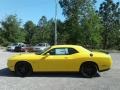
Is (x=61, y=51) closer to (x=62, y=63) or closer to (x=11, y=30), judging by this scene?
(x=62, y=63)

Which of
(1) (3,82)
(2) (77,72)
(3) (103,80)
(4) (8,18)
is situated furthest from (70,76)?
(4) (8,18)

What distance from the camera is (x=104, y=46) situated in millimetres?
59438

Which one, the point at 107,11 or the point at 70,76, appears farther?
the point at 107,11

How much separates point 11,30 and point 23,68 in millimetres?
54727

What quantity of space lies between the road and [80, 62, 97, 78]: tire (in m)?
0.27

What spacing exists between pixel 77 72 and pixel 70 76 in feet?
1.95

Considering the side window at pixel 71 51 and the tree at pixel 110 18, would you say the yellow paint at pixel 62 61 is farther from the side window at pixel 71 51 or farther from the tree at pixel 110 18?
the tree at pixel 110 18

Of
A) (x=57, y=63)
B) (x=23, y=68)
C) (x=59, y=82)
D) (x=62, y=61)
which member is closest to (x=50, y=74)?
(x=57, y=63)

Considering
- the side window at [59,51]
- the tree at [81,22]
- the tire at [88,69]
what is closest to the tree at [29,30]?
the tree at [81,22]

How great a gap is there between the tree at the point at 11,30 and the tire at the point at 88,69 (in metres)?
53.9

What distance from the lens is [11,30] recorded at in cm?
6844

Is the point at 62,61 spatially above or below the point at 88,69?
above

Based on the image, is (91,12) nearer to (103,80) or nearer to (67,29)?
(67,29)

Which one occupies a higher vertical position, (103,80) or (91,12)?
(91,12)
